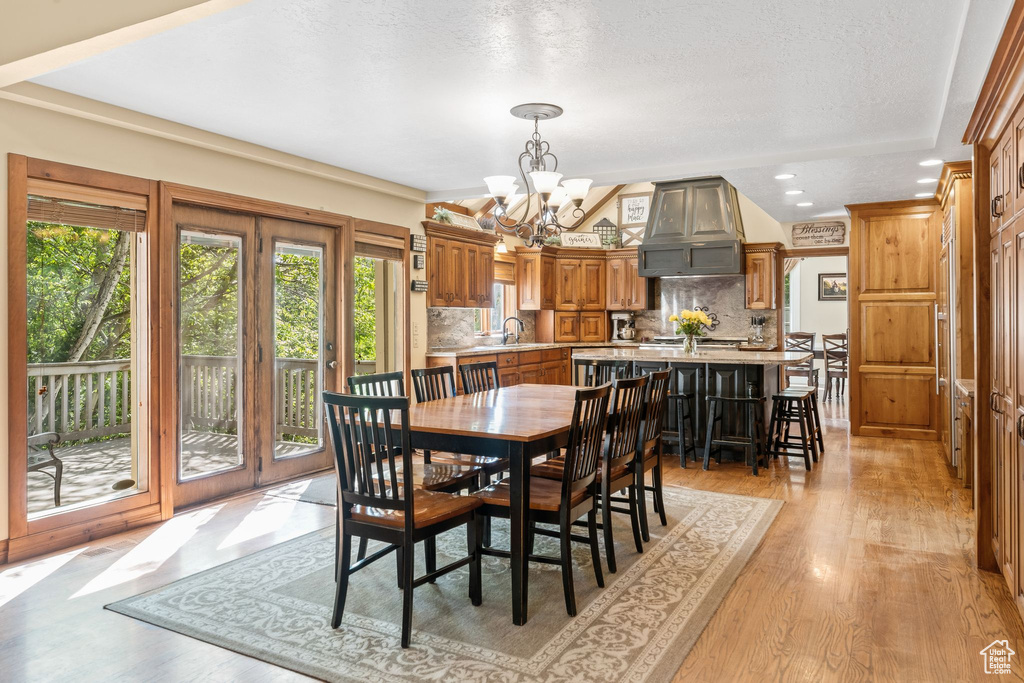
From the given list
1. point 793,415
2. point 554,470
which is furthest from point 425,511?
point 793,415

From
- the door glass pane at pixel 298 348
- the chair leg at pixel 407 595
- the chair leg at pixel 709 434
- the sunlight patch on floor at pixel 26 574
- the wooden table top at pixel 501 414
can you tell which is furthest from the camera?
the chair leg at pixel 709 434

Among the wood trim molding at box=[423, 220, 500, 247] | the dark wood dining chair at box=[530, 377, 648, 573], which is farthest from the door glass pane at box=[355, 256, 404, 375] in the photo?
the dark wood dining chair at box=[530, 377, 648, 573]

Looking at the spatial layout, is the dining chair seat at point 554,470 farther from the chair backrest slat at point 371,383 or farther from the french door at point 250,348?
the french door at point 250,348

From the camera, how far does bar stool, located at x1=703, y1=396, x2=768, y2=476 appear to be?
5.25 meters

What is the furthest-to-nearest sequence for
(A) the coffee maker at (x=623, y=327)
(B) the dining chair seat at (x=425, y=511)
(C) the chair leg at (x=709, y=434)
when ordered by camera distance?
(A) the coffee maker at (x=623, y=327) < (C) the chair leg at (x=709, y=434) < (B) the dining chair seat at (x=425, y=511)

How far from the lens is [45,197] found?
3.46 m

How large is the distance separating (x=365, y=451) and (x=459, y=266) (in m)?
4.64

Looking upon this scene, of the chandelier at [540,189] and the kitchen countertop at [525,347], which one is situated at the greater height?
the chandelier at [540,189]

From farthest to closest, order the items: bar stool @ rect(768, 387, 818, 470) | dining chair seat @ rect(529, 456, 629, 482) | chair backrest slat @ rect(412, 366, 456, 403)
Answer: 1. bar stool @ rect(768, 387, 818, 470)
2. chair backrest slat @ rect(412, 366, 456, 403)
3. dining chair seat @ rect(529, 456, 629, 482)

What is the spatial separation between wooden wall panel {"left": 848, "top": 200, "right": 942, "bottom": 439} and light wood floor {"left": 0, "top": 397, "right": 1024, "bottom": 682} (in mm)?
2202

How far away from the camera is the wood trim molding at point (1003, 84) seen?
2.19 meters

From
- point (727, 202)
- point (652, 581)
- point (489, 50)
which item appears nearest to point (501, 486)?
point (652, 581)

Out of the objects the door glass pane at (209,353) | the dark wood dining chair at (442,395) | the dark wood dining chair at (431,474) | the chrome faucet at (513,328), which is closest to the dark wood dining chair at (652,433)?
the dark wood dining chair at (442,395)

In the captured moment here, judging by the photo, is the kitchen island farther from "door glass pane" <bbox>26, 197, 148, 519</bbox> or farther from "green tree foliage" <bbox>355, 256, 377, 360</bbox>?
"door glass pane" <bbox>26, 197, 148, 519</bbox>
